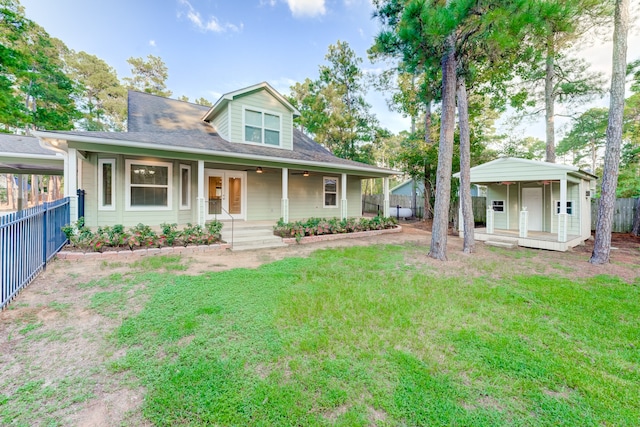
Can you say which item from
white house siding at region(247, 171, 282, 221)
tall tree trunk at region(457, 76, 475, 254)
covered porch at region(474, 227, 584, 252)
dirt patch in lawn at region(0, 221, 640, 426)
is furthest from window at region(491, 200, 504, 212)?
white house siding at region(247, 171, 282, 221)

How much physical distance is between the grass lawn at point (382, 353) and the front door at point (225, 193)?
5331mm

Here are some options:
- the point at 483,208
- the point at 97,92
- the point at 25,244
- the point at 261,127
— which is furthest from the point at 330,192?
the point at 97,92

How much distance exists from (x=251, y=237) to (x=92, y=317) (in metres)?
4.76

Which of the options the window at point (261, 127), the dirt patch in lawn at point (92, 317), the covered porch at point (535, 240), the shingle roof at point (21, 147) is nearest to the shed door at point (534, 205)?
the covered porch at point (535, 240)

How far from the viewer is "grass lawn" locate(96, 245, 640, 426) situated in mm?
1846

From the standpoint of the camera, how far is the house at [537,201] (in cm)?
780

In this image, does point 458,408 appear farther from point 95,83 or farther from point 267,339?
point 95,83

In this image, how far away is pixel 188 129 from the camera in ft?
32.9

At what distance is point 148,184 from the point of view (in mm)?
7969

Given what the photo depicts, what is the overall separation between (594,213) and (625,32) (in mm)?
9007

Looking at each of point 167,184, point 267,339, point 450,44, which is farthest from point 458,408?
point 167,184

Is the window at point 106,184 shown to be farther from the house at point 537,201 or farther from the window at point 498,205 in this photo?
the window at point 498,205

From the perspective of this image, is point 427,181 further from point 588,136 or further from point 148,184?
point 588,136

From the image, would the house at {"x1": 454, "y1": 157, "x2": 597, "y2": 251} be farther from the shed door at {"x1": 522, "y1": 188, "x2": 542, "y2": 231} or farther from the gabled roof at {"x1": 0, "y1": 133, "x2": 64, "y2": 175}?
the gabled roof at {"x1": 0, "y1": 133, "x2": 64, "y2": 175}
